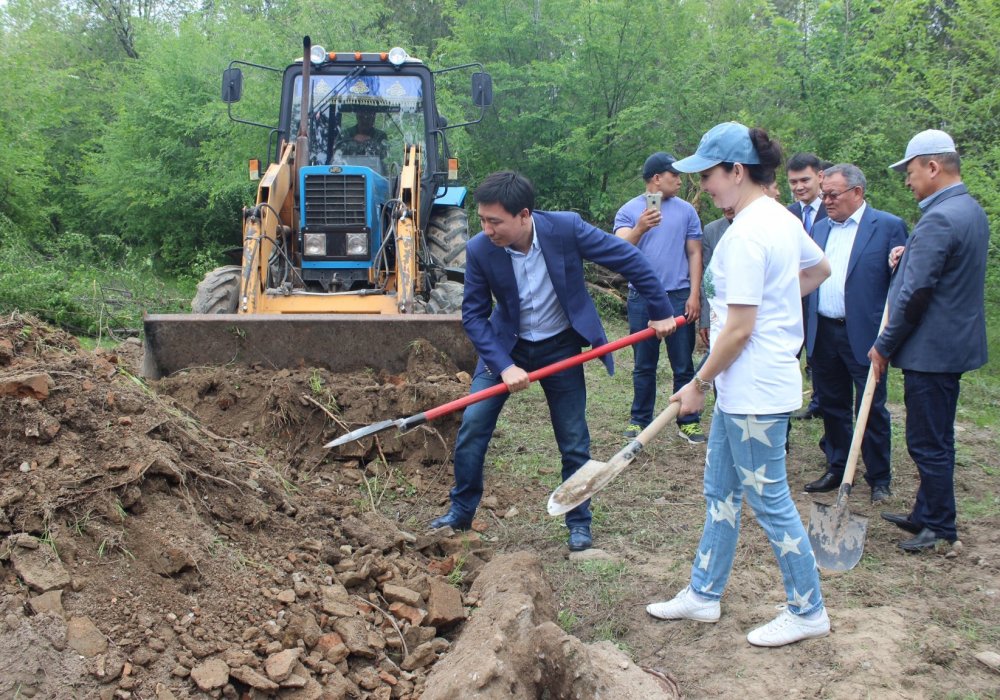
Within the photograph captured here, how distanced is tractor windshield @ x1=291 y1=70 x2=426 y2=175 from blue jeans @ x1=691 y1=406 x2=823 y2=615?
5639 mm

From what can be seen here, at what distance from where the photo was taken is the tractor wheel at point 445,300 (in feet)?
23.5

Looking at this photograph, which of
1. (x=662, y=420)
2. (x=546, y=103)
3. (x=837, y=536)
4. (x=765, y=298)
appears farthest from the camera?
(x=546, y=103)

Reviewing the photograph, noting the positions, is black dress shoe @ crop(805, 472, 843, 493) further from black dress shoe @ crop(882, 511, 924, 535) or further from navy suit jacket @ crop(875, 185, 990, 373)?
navy suit jacket @ crop(875, 185, 990, 373)

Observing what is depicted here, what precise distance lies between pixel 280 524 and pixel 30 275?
6668 millimetres

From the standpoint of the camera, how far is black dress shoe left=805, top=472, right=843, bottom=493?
5062 millimetres

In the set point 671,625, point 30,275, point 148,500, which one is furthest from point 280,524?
point 30,275

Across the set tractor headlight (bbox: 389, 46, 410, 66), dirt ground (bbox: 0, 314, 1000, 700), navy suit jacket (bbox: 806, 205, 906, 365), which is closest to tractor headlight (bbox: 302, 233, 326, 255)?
tractor headlight (bbox: 389, 46, 410, 66)

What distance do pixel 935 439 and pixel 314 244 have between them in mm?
5011

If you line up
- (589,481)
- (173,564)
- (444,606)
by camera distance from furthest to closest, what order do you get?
1. (589,481)
2. (444,606)
3. (173,564)

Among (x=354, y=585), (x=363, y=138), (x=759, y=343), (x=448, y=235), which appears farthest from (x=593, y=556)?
(x=363, y=138)

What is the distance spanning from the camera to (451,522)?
4328mm

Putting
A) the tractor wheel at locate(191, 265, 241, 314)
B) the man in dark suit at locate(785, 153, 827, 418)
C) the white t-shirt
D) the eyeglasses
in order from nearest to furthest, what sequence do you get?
1. the white t-shirt
2. the eyeglasses
3. the man in dark suit at locate(785, 153, 827, 418)
4. the tractor wheel at locate(191, 265, 241, 314)

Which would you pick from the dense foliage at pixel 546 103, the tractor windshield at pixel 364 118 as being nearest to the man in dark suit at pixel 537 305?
the tractor windshield at pixel 364 118

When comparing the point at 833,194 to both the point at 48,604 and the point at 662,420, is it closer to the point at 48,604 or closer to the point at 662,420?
the point at 662,420
